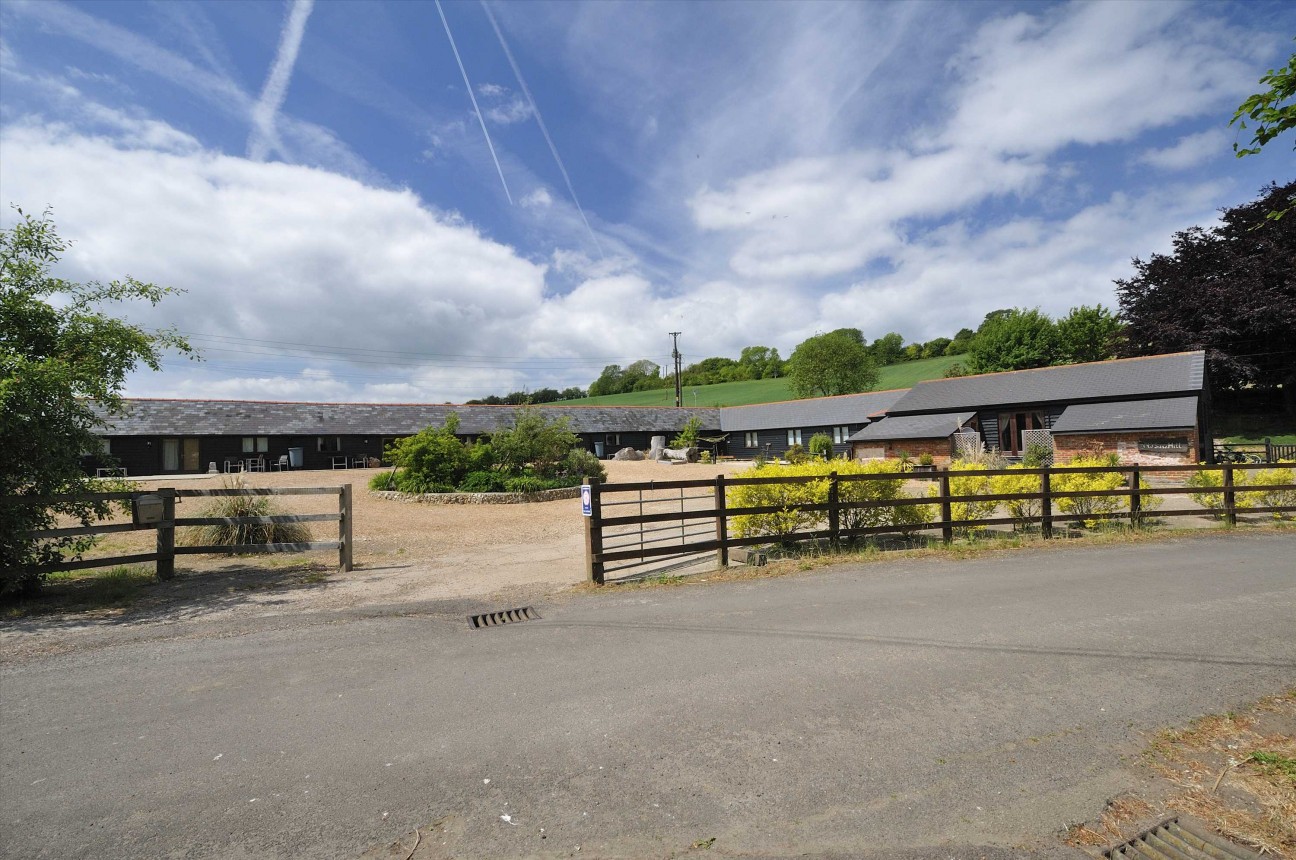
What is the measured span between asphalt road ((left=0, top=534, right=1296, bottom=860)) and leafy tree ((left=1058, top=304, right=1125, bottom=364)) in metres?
55.4

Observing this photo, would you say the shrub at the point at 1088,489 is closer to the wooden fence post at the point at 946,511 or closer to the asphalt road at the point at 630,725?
the wooden fence post at the point at 946,511

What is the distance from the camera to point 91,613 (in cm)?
723

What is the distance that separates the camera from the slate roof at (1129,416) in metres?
25.3

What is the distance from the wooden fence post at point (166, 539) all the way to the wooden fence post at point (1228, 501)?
740 inches

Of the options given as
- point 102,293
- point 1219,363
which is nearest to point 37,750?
point 102,293

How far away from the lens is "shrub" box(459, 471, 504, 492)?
2266 cm

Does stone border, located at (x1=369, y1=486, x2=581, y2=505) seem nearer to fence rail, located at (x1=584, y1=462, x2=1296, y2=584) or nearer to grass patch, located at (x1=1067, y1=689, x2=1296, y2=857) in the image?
fence rail, located at (x1=584, y1=462, x2=1296, y2=584)

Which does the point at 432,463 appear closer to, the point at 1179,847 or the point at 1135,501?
the point at 1135,501

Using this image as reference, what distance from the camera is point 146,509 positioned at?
28.8ft

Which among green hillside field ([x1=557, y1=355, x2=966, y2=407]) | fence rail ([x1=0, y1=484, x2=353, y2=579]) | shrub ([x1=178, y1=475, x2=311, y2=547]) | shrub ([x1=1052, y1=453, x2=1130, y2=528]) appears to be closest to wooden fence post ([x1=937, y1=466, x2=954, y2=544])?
shrub ([x1=1052, y1=453, x2=1130, y2=528])

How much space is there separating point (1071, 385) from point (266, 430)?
43215mm

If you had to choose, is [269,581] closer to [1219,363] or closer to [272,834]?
[272,834]

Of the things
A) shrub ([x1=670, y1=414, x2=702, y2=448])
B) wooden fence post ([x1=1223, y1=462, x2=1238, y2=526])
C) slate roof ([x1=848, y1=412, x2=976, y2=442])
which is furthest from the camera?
shrub ([x1=670, y1=414, x2=702, y2=448])

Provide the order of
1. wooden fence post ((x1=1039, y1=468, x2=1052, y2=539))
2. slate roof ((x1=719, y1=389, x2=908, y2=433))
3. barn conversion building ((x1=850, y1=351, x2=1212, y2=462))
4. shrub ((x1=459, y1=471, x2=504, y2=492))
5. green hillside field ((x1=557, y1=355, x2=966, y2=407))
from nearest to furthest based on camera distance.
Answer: wooden fence post ((x1=1039, y1=468, x2=1052, y2=539)), shrub ((x1=459, y1=471, x2=504, y2=492)), barn conversion building ((x1=850, y1=351, x2=1212, y2=462)), slate roof ((x1=719, y1=389, x2=908, y2=433)), green hillside field ((x1=557, y1=355, x2=966, y2=407))
